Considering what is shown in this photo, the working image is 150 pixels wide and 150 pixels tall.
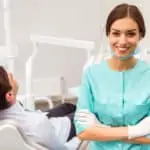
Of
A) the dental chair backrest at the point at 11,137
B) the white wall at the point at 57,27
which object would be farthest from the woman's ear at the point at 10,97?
the white wall at the point at 57,27

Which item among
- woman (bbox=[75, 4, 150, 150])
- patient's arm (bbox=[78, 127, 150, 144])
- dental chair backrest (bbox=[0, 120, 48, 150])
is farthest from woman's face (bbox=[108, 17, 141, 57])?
dental chair backrest (bbox=[0, 120, 48, 150])

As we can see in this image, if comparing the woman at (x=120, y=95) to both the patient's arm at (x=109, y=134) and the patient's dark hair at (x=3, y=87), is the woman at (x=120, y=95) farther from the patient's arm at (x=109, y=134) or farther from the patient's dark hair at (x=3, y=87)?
the patient's dark hair at (x=3, y=87)

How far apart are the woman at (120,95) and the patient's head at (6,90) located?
0.35 metres

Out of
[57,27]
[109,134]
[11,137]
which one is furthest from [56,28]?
[109,134]

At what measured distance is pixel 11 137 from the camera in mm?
1469

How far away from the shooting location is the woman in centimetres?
136

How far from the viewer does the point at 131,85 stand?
1.39 m

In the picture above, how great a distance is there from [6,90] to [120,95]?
1.60 feet

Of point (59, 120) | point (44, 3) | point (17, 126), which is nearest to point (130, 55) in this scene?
point (17, 126)

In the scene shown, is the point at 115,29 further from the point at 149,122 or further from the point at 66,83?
the point at 66,83

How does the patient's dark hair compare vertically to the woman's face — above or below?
below

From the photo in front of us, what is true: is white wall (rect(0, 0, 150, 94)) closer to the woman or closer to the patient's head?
the patient's head

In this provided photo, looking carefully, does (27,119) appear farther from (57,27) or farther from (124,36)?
(57,27)

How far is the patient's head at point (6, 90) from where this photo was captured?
162 cm
